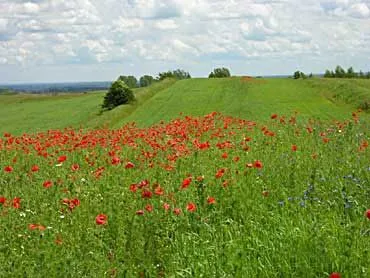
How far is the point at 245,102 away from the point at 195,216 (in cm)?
3226

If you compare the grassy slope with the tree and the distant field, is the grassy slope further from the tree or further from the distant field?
the tree

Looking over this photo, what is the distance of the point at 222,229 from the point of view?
577 cm

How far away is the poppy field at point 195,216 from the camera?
4.75 metres

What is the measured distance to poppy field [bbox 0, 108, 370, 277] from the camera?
4.75m

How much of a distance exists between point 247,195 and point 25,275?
2.86m

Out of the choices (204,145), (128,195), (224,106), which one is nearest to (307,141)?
(204,145)

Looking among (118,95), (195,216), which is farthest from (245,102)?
(195,216)

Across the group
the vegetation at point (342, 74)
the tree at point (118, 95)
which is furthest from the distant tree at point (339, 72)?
the tree at point (118, 95)

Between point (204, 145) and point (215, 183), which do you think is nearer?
point (215, 183)

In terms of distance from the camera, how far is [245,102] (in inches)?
1501

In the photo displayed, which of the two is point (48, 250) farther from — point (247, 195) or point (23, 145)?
point (23, 145)

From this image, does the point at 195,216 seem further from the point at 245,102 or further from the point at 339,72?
the point at 339,72

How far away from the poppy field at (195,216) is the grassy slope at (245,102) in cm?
1949

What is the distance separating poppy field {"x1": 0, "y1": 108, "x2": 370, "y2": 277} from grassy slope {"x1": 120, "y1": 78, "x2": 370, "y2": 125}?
64.0 ft
